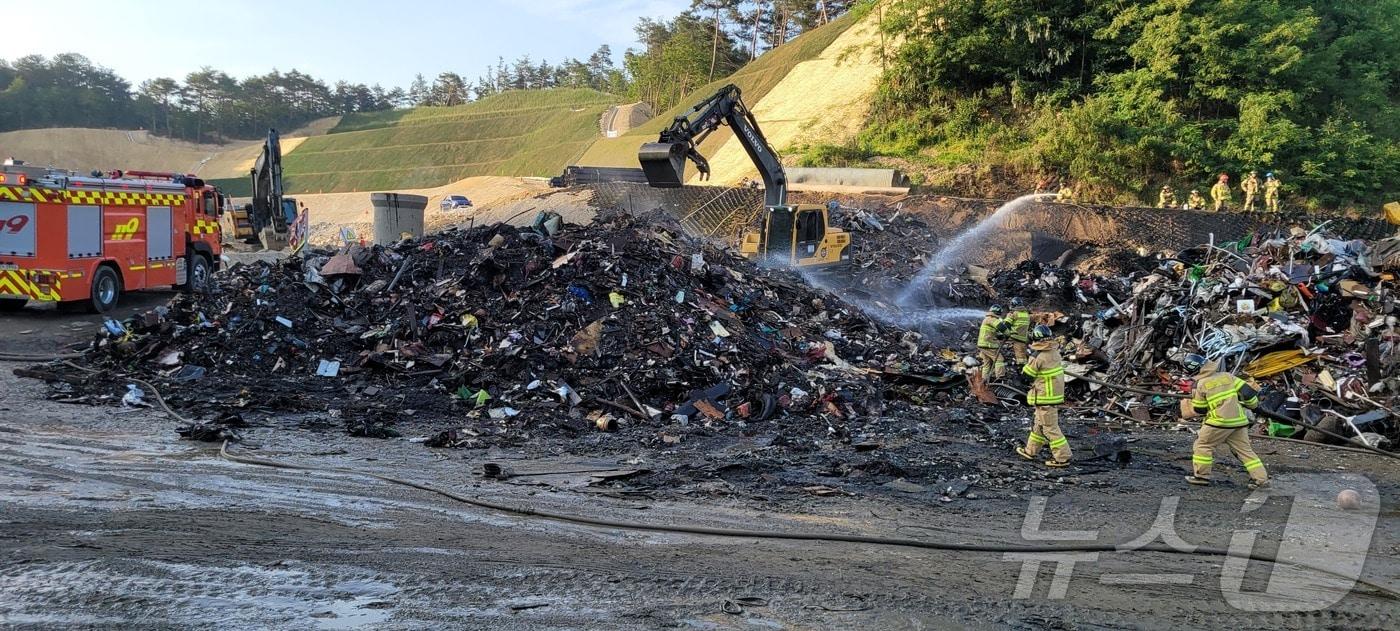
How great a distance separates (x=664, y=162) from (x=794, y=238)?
150 inches

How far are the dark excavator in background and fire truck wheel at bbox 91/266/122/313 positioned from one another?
7.74m

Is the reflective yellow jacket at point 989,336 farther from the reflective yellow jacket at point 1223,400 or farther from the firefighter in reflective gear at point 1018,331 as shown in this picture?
the reflective yellow jacket at point 1223,400

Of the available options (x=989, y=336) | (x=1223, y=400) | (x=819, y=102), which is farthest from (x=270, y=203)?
(x=819, y=102)

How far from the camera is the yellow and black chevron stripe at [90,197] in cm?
1387

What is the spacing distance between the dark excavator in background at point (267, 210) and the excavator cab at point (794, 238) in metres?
12.9

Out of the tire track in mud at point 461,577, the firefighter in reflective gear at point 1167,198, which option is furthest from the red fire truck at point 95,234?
the firefighter in reflective gear at point 1167,198

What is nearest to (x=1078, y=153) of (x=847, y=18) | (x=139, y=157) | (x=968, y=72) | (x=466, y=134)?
(x=968, y=72)

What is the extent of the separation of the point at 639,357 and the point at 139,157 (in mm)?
76033

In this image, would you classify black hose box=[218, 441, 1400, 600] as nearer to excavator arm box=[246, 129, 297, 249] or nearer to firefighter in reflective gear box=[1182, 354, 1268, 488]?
firefighter in reflective gear box=[1182, 354, 1268, 488]

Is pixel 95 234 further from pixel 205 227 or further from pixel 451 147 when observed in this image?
pixel 451 147

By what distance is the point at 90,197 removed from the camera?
15.0 meters

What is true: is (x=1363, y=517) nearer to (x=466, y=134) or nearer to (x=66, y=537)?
(x=66, y=537)

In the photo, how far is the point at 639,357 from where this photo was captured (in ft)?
34.1

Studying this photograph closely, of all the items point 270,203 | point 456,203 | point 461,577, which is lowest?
point 461,577
